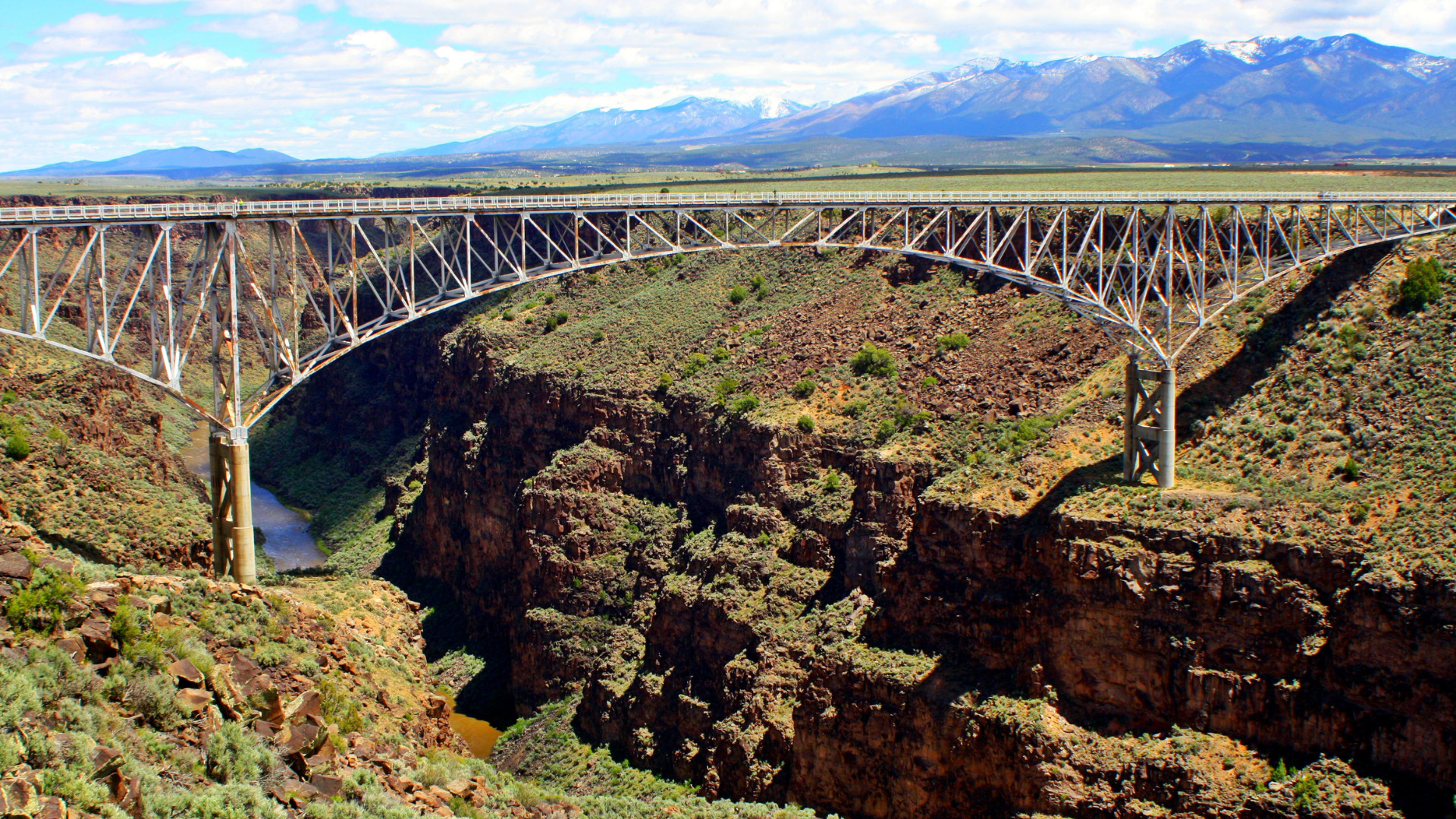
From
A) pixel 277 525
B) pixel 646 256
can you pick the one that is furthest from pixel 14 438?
pixel 277 525

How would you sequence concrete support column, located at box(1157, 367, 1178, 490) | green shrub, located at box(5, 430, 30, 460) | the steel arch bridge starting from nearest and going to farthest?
the steel arch bridge → concrete support column, located at box(1157, 367, 1178, 490) → green shrub, located at box(5, 430, 30, 460)

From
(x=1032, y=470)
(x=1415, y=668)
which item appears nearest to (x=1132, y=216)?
(x=1032, y=470)

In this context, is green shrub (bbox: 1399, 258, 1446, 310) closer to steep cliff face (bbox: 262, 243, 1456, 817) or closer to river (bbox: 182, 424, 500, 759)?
steep cliff face (bbox: 262, 243, 1456, 817)

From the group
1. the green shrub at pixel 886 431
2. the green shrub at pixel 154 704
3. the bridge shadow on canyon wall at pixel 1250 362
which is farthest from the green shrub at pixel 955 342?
the green shrub at pixel 154 704

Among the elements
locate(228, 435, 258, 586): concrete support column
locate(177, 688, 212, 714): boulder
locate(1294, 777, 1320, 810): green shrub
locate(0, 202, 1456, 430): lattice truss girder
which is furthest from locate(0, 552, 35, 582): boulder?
locate(1294, 777, 1320, 810): green shrub

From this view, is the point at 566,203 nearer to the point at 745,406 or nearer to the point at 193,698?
the point at 745,406

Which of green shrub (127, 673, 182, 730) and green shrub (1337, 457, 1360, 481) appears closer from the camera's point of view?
green shrub (127, 673, 182, 730)

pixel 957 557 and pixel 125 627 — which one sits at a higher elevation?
pixel 125 627
